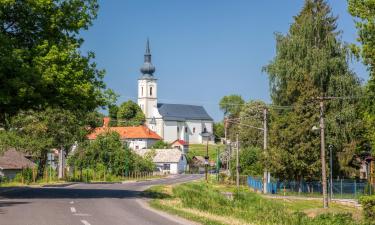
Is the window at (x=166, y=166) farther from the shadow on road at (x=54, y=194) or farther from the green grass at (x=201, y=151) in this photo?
the shadow on road at (x=54, y=194)

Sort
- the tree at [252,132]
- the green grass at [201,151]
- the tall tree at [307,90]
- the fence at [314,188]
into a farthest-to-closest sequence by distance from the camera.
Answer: the green grass at [201,151] → the tree at [252,132] → the fence at [314,188] → the tall tree at [307,90]

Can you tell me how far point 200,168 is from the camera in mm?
151125

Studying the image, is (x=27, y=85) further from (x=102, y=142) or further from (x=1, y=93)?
(x=102, y=142)

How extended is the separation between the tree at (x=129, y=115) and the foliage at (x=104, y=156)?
92.1 meters

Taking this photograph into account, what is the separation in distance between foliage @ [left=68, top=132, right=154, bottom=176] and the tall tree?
30.1m

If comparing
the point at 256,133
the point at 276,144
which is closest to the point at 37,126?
the point at 276,144

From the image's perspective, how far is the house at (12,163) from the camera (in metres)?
64.1

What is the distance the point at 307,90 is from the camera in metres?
55.5

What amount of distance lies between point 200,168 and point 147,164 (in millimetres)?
46987

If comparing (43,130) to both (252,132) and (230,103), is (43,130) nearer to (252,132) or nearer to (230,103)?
(252,132)

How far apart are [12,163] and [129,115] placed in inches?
4708

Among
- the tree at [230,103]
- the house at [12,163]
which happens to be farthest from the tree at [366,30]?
the tree at [230,103]

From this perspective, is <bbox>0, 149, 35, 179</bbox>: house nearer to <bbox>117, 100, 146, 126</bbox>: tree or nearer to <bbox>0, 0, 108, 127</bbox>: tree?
<bbox>0, 0, 108, 127</bbox>: tree

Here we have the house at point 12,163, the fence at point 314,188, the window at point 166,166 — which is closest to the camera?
the fence at point 314,188
